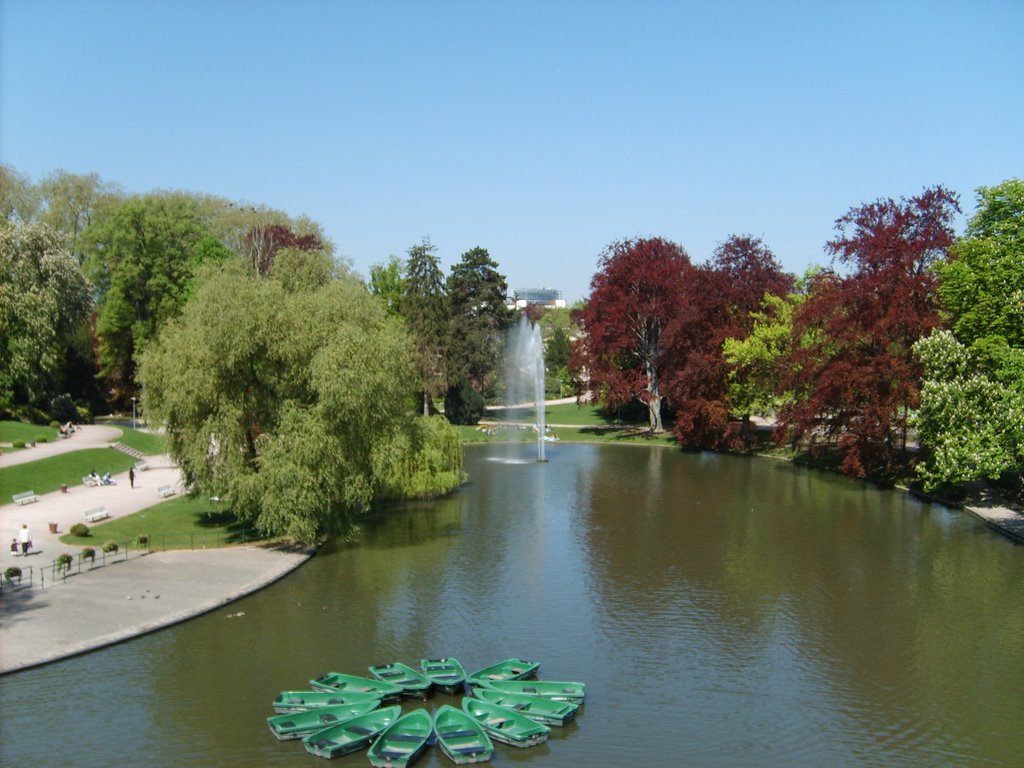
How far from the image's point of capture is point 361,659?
76.4 feet

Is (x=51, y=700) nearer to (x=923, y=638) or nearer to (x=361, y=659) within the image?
(x=361, y=659)

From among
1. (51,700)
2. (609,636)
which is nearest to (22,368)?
(51,700)

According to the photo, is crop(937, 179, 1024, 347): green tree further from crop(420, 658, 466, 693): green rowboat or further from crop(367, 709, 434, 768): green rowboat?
crop(367, 709, 434, 768): green rowboat

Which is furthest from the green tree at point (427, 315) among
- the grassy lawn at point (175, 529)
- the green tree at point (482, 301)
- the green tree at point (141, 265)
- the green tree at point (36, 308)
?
the grassy lawn at point (175, 529)

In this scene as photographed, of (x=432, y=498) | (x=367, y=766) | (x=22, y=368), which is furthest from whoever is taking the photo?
(x=22, y=368)

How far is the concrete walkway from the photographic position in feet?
76.9

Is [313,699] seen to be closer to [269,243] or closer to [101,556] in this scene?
[101,556]

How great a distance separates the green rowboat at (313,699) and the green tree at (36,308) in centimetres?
3483

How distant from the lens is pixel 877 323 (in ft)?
157

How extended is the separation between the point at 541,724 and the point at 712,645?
289 inches

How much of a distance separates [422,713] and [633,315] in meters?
54.8

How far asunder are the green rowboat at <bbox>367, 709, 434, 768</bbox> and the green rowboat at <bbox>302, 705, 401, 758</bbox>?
0.88 ft

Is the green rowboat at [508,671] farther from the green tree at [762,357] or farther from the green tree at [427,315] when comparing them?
the green tree at [427,315]

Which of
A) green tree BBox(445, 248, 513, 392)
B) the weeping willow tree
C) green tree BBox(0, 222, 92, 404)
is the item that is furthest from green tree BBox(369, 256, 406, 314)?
the weeping willow tree
